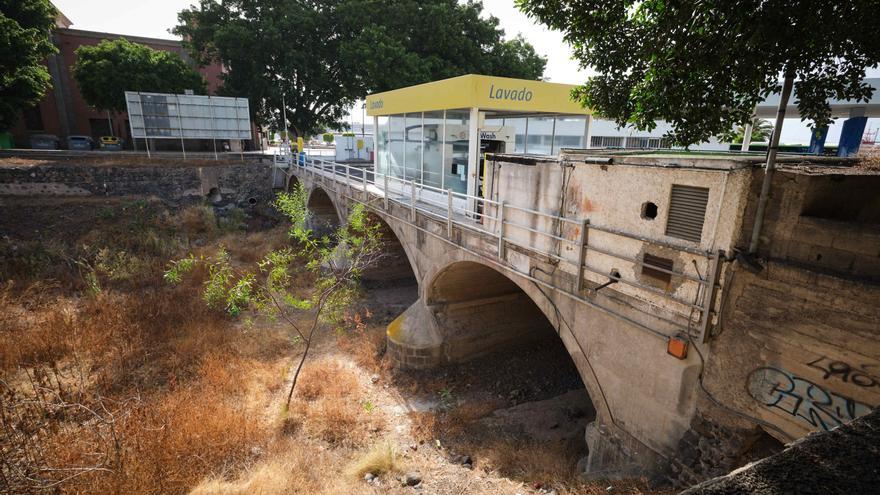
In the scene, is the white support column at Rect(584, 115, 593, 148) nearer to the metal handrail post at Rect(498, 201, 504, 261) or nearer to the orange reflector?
the metal handrail post at Rect(498, 201, 504, 261)

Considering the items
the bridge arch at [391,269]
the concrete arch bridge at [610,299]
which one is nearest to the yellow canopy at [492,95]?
the concrete arch bridge at [610,299]

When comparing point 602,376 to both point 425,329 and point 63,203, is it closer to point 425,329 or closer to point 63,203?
point 425,329

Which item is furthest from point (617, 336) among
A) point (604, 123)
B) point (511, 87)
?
point (604, 123)

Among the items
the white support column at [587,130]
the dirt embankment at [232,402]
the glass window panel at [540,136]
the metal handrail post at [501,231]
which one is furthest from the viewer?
the glass window panel at [540,136]

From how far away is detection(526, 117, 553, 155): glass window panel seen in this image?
16062 mm

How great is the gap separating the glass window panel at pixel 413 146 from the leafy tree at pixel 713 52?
7738 millimetres

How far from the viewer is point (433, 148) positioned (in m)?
13.5

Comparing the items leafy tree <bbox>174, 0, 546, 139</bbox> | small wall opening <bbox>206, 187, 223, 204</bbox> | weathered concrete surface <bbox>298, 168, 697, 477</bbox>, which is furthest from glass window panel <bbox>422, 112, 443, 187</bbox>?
small wall opening <bbox>206, 187, 223, 204</bbox>

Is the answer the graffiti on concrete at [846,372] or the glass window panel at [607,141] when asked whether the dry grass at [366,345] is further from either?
the glass window panel at [607,141]

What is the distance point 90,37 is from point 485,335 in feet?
147

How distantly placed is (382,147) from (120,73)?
24984 millimetres

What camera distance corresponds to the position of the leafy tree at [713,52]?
4465mm

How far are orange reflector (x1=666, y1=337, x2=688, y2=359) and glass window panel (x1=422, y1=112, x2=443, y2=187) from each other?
8.58 meters

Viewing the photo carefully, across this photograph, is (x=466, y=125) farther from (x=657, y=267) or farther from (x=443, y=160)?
(x=657, y=267)
